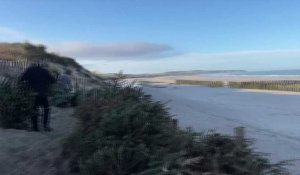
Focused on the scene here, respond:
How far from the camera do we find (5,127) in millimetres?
11594

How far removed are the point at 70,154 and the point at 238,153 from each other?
358 centimetres

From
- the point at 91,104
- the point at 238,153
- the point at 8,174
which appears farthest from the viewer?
the point at 91,104

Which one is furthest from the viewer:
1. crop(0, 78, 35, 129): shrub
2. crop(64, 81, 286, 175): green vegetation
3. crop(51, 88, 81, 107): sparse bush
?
crop(51, 88, 81, 107): sparse bush

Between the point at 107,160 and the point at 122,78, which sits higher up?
the point at 122,78

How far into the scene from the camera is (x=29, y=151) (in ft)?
31.2

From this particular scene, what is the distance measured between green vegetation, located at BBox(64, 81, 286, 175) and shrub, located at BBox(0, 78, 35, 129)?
172 inches

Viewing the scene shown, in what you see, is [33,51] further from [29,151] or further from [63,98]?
[29,151]

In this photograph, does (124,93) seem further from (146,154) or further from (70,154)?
(146,154)

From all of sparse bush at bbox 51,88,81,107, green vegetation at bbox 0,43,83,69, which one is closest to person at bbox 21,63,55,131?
sparse bush at bbox 51,88,81,107

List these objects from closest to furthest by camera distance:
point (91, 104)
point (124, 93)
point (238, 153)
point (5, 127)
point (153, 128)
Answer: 1. point (238, 153)
2. point (153, 128)
3. point (91, 104)
4. point (124, 93)
5. point (5, 127)

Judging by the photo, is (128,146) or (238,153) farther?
(128,146)

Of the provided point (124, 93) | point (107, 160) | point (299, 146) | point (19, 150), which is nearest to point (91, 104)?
point (124, 93)

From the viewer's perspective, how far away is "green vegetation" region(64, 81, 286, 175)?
5.14 m

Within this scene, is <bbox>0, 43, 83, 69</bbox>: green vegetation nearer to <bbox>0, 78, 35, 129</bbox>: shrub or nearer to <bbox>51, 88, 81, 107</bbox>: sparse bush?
<bbox>51, 88, 81, 107</bbox>: sparse bush
